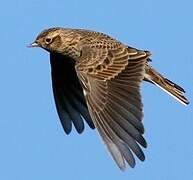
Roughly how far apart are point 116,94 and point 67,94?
248 cm

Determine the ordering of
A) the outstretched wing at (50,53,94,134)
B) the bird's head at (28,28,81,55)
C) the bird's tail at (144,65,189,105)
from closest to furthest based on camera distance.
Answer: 1. the bird's tail at (144,65,189,105)
2. the bird's head at (28,28,81,55)
3. the outstretched wing at (50,53,94,134)

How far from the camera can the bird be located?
1105cm

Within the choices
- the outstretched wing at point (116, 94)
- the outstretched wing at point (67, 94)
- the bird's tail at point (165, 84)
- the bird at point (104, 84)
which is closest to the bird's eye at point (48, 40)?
the bird at point (104, 84)

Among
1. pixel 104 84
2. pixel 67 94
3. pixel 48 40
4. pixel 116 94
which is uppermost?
pixel 48 40

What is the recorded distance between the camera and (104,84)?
11.9m

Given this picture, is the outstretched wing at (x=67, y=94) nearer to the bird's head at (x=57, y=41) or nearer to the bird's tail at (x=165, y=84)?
the bird's head at (x=57, y=41)

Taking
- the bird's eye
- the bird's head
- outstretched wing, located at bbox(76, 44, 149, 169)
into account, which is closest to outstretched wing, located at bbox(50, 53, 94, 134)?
the bird's head

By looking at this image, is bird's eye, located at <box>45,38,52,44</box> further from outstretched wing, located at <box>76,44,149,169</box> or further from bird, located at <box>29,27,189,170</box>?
outstretched wing, located at <box>76,44,149,169</box>

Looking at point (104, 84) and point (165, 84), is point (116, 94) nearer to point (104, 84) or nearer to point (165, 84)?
point (104, 84)

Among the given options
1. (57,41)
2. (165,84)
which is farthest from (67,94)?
(165,84)

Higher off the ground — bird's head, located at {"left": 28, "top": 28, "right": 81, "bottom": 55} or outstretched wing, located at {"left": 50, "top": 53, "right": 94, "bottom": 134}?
bird's head, located at {"left": 28, "top": 28, "right": 81, "bottom": 55}

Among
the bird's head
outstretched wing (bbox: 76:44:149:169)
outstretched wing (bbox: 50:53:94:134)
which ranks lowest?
outstretched wing (bbox: 76:44:149:169)

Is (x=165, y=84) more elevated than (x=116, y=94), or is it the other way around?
(x=165, y=84)

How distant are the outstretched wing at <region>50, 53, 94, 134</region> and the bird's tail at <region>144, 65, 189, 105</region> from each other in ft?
4.07
